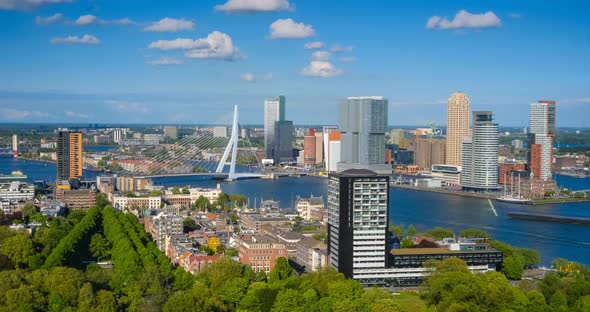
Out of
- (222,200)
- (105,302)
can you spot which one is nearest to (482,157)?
(222,200)

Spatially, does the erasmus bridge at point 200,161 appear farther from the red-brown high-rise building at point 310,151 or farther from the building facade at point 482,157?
the building facade at point 482,157

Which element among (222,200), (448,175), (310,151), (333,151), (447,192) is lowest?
(447,192)

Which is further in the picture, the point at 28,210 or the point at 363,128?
the point at 363,128

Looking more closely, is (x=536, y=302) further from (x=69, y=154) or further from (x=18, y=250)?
(x=69, y=154)

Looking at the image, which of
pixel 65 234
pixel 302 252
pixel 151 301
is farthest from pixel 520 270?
pixel 65 234

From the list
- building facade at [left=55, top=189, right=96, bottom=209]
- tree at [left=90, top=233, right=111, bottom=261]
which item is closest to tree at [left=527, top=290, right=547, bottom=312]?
tree at [left=90, top=233, right=111, bottom=261]

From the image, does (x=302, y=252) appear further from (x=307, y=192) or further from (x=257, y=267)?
(x=307, y=192)

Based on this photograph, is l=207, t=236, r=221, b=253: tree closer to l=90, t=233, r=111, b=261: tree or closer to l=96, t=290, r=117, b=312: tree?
l=90, t=233, r=111, b=261: tree
